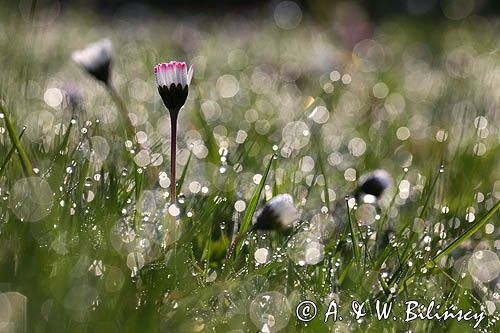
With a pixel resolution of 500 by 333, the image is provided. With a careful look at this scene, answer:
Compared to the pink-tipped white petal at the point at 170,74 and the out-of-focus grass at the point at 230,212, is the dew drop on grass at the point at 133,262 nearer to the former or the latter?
the out-of-focus grass at the point at 230,212

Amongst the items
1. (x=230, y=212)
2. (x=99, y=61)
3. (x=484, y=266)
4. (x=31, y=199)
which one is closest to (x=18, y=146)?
(x=31, y=199)

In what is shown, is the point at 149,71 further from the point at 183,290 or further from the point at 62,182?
the point at 183,290

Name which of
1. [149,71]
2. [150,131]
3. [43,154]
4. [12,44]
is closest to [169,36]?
[149,71]

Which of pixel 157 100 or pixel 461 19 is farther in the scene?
pixel 461 19

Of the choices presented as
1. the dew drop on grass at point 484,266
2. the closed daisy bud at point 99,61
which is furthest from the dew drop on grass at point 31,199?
the dew drop on grass at point 484,266

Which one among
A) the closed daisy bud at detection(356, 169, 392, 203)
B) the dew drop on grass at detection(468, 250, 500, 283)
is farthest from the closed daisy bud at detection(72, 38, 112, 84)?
the dew drop on grass at detection(468, 250, 500, 283)

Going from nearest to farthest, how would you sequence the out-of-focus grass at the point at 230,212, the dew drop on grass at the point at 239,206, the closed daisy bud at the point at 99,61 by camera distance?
the out-of-focus grass at the point at 230,212 < the dew drop on grass at the point at 239,206 < the closed daisy bud at the point at 99,61

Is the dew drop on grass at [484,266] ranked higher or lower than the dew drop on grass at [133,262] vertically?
lower
